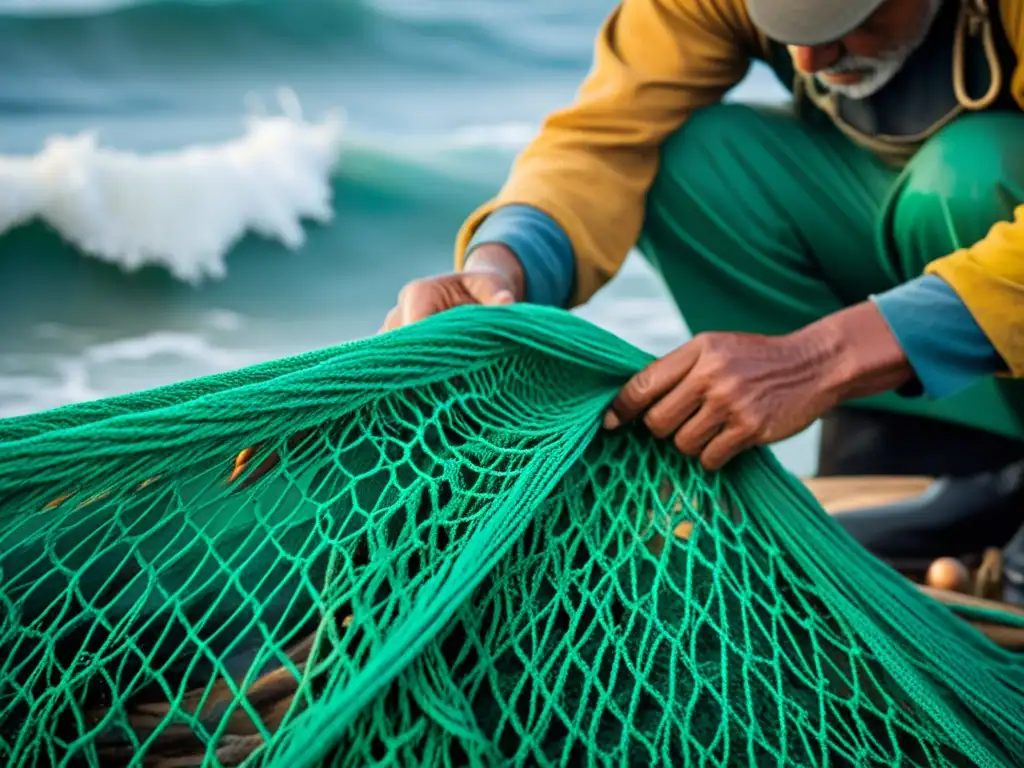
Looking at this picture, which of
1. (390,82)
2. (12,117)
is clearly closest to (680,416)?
(12,117)

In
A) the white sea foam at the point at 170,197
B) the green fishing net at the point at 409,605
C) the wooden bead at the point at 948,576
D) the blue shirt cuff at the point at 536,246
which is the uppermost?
the white sea foam at the point at 170,197

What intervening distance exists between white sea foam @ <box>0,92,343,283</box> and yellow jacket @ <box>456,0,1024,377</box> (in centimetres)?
188

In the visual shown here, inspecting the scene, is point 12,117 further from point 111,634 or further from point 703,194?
point 111,634

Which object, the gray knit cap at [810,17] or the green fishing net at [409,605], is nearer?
the green fishing net at [409,605]

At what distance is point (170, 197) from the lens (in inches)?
115

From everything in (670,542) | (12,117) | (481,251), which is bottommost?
(670,542)

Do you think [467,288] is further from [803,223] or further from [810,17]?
[803,223]

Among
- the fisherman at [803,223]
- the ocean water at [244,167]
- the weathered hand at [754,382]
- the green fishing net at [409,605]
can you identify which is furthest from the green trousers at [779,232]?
the ocean water at [244,167]

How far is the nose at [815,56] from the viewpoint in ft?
3.31

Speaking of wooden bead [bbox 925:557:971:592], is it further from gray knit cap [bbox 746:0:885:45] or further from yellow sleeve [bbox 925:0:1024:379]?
gray knit cap [bbox 746:0:885:45]

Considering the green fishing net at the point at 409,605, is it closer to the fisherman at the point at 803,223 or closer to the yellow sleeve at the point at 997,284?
the fisherman at the point at 803,223

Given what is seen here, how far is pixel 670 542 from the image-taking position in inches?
26.8

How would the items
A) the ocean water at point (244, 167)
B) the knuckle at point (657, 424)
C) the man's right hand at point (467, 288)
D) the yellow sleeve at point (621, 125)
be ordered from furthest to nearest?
1. the ocean water at point (244, 167)
2. the yellow sleeve at point (621, 125)
3. the man's right hand at point (467, 288)
4. the knuckle at point (657, 424)

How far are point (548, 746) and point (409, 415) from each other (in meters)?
0.23
